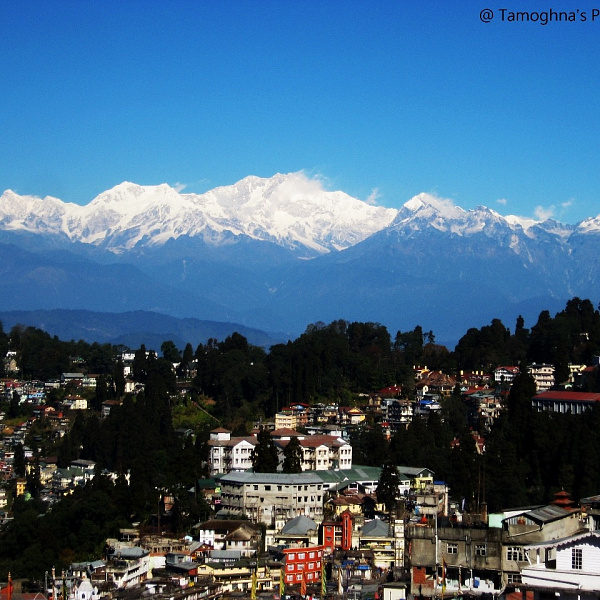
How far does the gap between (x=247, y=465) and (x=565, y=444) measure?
17.1 meters

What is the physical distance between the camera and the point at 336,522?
49.9 m

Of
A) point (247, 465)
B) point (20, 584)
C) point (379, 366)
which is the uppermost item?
point (379, 366)

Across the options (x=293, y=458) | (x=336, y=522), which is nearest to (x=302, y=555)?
(x=336, y=522)

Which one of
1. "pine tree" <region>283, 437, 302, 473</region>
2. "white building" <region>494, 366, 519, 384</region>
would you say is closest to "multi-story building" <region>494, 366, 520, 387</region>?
"white building" <region>494, 366, 519, 384</region>

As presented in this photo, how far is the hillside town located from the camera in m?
34.5

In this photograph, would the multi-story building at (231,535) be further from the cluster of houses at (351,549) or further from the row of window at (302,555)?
the row of window at (302,555)

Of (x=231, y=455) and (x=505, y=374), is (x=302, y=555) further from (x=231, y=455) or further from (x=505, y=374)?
(x=505, y=374)

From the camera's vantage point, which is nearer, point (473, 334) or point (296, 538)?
point (296, 538)

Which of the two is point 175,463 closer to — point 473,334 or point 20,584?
point 20,584

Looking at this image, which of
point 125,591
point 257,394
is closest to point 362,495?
point 125,591

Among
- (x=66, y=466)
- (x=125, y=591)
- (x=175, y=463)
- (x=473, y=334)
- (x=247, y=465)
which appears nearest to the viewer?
(x=125, y=591)

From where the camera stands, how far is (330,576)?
44.1 meters

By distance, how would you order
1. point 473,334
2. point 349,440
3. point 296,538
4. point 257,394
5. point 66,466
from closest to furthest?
point 296,538, point 349,440, point 66,466, point 257,394, point 473,334

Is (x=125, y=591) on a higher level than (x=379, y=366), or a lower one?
lower
